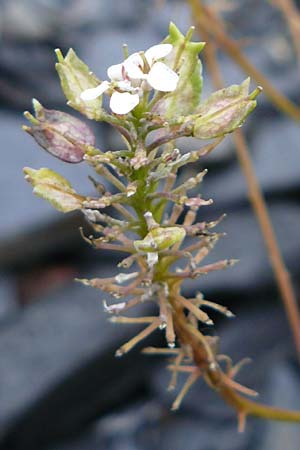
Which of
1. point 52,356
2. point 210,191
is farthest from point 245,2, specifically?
point 52,356

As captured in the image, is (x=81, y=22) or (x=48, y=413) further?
(x=81, y=22)

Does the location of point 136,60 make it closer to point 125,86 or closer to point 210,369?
point 125,86

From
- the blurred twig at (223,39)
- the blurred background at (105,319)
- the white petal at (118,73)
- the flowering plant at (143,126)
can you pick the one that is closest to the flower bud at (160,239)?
the flowering plant at (143,126)

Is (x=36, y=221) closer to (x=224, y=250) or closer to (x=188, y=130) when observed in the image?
(x=224, y=250)

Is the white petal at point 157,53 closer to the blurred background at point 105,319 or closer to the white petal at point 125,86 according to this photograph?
the white petal at point 125,86

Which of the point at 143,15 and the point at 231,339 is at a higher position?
the point at 143,15

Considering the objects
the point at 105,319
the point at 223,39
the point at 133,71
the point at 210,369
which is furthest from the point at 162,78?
the point at 105,319
